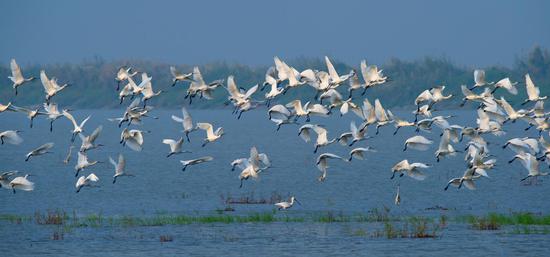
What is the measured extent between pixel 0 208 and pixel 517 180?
51.9 ft

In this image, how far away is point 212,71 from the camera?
105875mm

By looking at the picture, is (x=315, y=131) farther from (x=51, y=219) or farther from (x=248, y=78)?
(x=248, y=78)

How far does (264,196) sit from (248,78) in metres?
67.0

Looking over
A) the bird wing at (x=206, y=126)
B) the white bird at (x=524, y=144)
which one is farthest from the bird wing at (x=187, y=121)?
the white bird at (x=524, y=144)

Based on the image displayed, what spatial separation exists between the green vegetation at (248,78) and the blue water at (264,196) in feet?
106

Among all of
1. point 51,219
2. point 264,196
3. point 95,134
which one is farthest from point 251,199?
point 51,219

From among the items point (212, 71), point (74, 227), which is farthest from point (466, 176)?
point (212, 71)

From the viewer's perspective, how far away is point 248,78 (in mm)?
103188

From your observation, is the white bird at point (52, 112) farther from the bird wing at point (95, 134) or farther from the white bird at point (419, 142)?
the white bird at point (419, 142)

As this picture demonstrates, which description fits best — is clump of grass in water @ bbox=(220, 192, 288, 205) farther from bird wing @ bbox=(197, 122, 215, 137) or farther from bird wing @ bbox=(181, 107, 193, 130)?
bird wing @ bbox=(181, 107, 193, 130)

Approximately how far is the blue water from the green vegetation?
32276 millimetres

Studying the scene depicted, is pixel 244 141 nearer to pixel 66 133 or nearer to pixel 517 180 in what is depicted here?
pixel 66 133

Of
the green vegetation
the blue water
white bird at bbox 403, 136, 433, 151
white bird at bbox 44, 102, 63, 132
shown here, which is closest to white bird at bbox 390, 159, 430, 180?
white bird at bbox 403, 136, 433, 151

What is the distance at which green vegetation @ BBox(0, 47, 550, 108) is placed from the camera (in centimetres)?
9594
